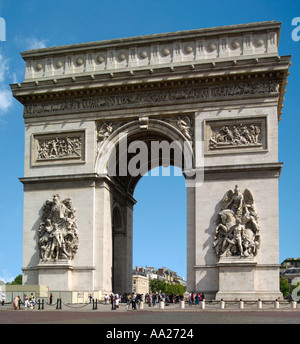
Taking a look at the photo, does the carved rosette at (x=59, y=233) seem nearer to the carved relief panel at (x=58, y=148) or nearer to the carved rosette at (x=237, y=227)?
the carved relief panel at (x=58, y=148)

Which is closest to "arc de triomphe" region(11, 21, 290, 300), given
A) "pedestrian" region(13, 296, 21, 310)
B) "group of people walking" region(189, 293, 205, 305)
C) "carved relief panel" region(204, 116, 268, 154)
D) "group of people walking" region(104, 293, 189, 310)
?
"carved relief panel" region(204, 116, 268, 154)

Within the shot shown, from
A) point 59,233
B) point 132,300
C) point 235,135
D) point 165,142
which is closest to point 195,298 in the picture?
point 132,300

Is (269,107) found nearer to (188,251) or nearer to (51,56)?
(188,251)

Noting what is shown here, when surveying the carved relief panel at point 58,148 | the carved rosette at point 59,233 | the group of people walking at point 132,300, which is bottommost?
the group of people walking at point 132,300

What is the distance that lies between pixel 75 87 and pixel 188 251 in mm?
12295

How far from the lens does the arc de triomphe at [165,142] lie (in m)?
35.6

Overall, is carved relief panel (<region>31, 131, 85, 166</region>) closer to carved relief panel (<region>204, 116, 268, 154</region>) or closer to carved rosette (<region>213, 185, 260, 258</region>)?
carved relief panel (<region>204, 116, 268, 154</region>)

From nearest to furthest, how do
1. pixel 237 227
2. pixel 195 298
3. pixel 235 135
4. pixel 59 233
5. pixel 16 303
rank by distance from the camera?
pixel 16 303
pixel 195 298
pixel 237 227
pixel 235 135
pixel 59 233

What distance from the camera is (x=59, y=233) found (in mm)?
37750

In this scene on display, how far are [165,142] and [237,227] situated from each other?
859cm

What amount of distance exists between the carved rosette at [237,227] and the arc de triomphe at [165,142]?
0.06 metres

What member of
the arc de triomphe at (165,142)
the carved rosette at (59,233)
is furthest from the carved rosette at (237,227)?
the carved rosette at (59,233)

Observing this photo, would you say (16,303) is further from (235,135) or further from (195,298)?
(235,135)
